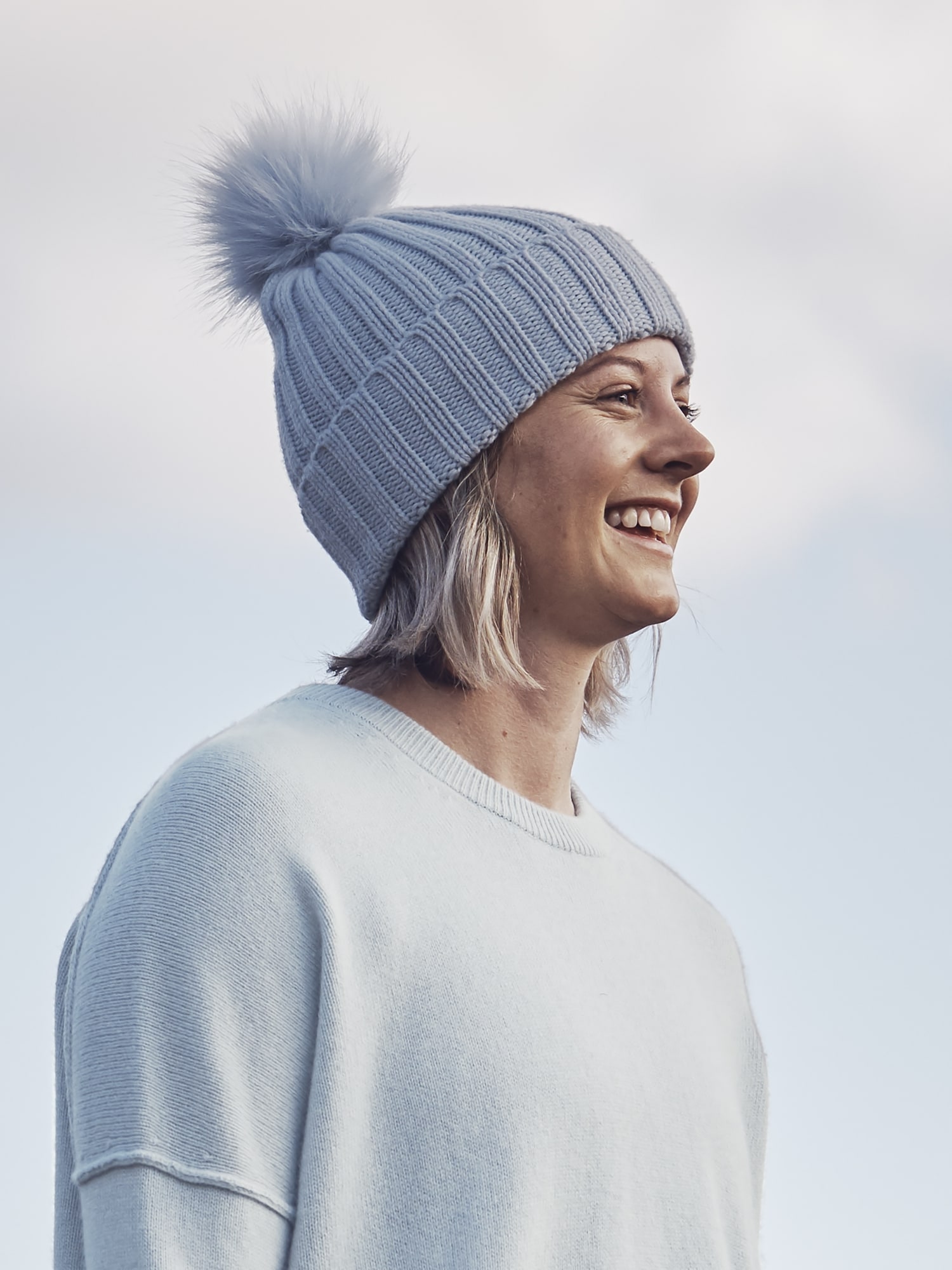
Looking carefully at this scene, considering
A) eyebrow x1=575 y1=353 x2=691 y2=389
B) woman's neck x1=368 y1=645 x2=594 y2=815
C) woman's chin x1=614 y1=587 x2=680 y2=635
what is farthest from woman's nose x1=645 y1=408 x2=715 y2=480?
woman's neck x1=368 y1=645 x2=594 y2=815

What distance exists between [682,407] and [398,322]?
0.61 m

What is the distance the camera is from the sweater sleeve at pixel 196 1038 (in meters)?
2.03

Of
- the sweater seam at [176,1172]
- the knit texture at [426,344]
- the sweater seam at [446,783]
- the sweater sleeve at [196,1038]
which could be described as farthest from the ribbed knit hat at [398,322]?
the sweater seam at [176,1172]

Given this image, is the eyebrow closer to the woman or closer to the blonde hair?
the woman

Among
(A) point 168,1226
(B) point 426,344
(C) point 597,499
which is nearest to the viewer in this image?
(A) point 168,1226

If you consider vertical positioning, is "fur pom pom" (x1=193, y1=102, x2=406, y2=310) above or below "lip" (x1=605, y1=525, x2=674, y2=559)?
above

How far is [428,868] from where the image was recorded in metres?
2.43

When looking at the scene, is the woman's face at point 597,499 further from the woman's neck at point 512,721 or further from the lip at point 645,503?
the woman's neck at point 512,721

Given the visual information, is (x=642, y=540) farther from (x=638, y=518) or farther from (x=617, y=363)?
(x=617, y=363)

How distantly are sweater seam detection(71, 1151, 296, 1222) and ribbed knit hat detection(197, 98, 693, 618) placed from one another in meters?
1.22

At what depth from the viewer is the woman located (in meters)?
2.11

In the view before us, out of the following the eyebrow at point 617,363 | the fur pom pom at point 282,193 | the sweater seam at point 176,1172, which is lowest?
the sweater seam at point 176,1172

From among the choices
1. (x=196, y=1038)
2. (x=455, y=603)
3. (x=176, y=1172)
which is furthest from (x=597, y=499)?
(x=176, y=1172)

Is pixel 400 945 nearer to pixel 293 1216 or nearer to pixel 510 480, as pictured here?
pixel 293 1216
